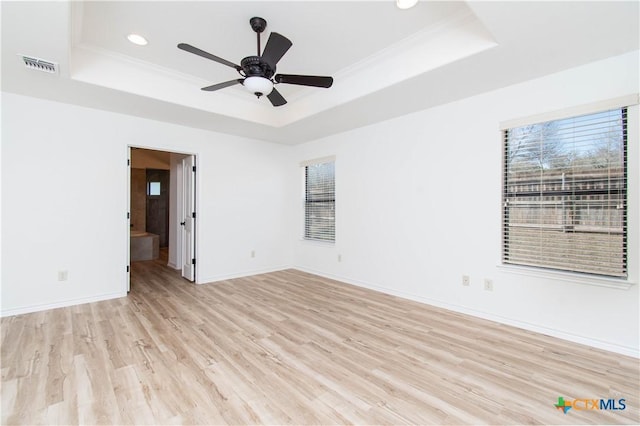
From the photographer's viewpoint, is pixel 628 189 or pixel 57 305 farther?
pixel 57 305

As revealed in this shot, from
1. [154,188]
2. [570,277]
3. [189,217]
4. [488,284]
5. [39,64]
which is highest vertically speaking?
[39,64]

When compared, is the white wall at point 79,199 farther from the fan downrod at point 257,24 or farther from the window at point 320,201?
the fan downrod at point 257,24

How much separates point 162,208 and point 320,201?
6.47 meters

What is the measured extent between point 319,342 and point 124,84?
11.5 ft

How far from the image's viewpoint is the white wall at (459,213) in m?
2.60

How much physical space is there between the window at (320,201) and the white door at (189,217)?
2.08 m

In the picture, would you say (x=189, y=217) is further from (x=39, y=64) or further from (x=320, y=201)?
(x=39, y=64)

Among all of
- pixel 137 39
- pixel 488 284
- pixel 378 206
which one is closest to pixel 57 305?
pixel 137 39

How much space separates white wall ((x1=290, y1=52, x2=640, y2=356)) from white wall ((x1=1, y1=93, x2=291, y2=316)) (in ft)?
6.66

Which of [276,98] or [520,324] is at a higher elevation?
[276,98]

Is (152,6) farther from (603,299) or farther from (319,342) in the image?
(603,299)

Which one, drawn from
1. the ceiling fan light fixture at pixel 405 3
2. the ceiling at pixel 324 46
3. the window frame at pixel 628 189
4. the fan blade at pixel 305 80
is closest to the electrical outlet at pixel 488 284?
the window frame at pixel 628 189

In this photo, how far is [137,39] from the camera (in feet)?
9.45

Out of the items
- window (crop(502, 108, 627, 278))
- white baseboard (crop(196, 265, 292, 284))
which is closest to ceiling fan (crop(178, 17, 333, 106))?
window (crop(502, 108, 627, 278))
